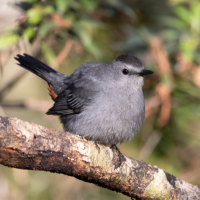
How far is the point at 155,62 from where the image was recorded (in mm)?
4879

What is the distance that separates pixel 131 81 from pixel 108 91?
35cm

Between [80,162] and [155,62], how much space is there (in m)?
2.67

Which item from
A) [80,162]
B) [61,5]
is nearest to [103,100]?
[80,162]

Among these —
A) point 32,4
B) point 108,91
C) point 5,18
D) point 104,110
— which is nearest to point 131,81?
point 108,91

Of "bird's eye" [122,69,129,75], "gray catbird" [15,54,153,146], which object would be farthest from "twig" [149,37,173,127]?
"bird's eye" [122,69,129,75]

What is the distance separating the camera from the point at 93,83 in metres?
3.88

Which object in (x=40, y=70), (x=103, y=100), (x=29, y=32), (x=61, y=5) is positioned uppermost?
(x=61, y=5)

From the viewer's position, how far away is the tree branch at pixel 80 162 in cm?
239

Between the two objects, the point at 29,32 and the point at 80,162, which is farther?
the point at 29,32

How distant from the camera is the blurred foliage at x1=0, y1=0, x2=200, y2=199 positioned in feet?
14.1

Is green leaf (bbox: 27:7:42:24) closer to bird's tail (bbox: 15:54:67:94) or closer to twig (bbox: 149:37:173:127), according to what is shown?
bird's tail (bbox: 15:54:67:94)

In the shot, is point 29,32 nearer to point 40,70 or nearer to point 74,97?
point 40,70

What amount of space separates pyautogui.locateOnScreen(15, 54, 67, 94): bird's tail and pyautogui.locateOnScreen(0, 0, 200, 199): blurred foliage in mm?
185

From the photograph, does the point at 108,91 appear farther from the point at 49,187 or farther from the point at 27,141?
the point at 49,187
